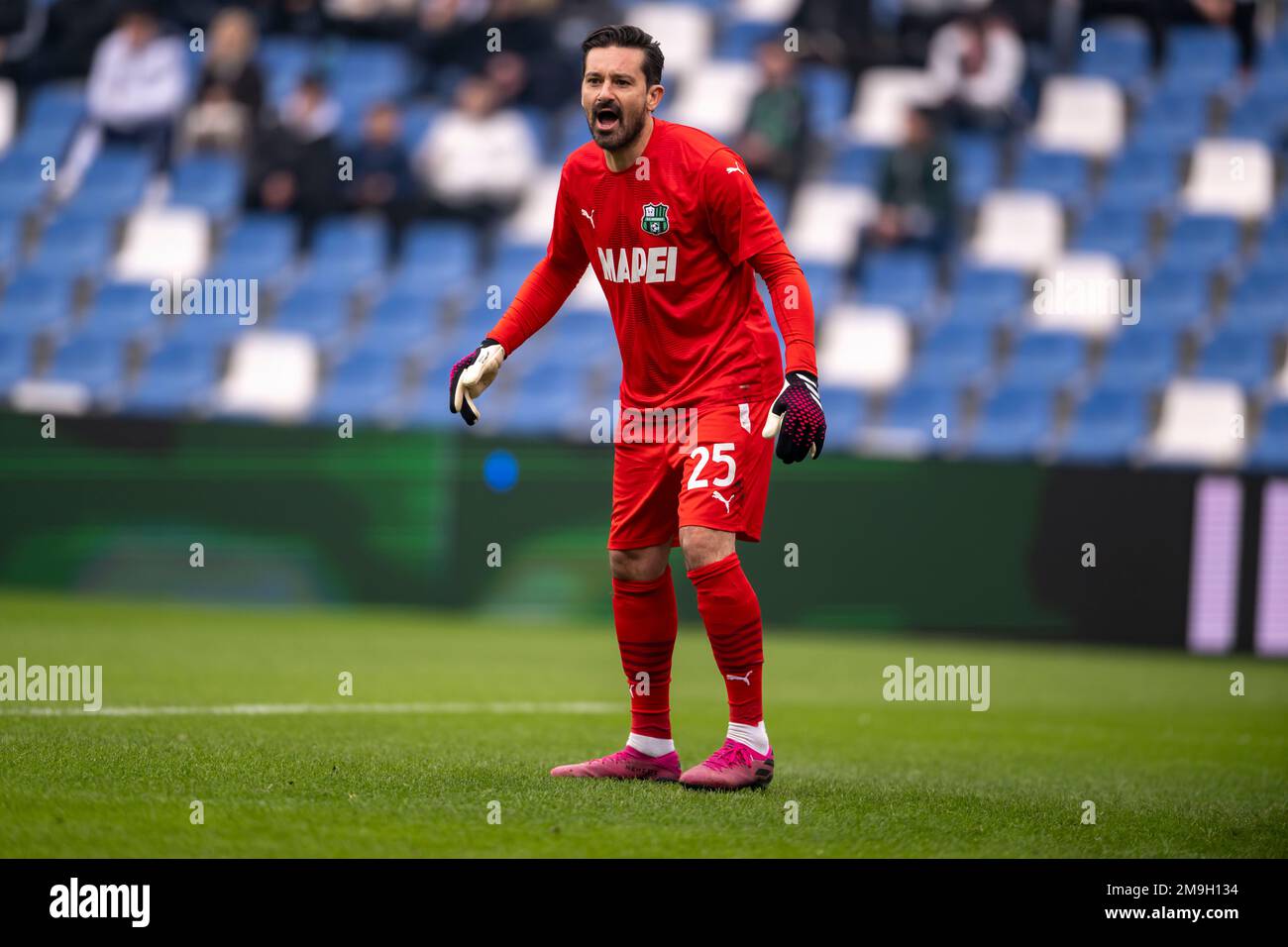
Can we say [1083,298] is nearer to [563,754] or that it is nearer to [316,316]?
[316,316]

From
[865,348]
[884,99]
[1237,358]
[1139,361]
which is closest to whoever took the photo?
[1237,358]

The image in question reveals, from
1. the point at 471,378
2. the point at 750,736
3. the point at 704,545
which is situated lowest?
the point at 750,736

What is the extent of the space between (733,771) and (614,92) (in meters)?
2.30

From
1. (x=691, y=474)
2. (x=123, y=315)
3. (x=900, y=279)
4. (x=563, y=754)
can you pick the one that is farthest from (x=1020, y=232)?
(x=691, y=474)

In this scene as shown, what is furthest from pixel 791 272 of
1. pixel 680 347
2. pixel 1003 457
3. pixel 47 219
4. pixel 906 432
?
pixel 47 219

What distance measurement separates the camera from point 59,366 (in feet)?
52.4

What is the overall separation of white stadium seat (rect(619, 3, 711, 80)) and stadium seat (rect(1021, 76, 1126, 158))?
377 centimetres

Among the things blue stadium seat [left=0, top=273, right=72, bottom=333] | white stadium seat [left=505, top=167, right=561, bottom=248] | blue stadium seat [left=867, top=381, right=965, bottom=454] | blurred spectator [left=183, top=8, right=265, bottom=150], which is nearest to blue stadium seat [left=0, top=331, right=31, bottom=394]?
blue stadium seat [left=0, top=273, right=72, bottom=333]

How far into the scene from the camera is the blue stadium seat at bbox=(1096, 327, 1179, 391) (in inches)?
608

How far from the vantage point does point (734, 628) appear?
5.74 metres

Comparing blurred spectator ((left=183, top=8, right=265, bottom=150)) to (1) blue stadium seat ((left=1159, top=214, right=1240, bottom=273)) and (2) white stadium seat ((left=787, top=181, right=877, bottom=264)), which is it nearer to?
(2) white stadium seat ((left=787, top=181, right=877, bottom=264))

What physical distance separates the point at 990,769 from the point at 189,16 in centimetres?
1464

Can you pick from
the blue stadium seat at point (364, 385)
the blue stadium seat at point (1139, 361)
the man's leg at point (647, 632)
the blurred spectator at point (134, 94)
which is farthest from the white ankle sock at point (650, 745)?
the blurred spectator at point (134, 94)

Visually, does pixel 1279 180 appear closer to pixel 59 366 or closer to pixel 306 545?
pixel 306 545
